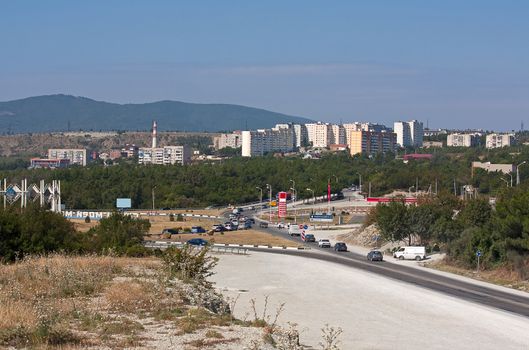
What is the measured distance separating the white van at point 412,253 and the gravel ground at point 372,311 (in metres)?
11.3

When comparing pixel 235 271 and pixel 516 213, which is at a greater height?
pixel 516 213

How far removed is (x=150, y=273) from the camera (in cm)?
3156

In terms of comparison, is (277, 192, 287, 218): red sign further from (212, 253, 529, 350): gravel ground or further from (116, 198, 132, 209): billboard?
(212, 253, 529, 350): gravel ground

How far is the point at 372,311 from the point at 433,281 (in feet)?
45.0

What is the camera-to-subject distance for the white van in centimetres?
6231

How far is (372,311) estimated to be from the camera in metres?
34.3

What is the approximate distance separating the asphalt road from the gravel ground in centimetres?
120

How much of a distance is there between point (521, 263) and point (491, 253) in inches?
142

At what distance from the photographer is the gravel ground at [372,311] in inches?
1078

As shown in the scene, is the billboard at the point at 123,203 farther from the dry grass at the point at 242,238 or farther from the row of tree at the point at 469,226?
the row of tree at the point at 469,226

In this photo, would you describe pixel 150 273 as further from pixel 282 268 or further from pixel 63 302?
pixel 282 268

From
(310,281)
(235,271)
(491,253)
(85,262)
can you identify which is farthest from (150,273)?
(491,253)

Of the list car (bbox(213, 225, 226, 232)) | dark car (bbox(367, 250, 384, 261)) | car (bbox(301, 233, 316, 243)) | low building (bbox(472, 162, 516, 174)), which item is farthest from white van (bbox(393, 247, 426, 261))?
low building (bbox(472, 162, 516, 174))

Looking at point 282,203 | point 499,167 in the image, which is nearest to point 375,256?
point 282,203
